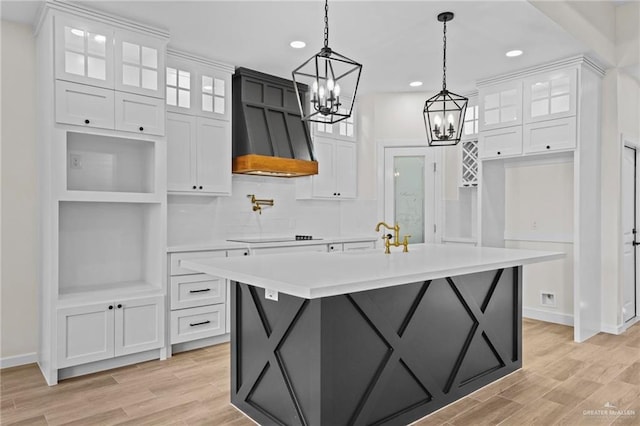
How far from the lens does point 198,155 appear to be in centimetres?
436

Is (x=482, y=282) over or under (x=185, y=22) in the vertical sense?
under

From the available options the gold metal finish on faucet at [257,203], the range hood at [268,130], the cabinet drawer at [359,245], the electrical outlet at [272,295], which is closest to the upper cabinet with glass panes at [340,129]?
the range hood at [268,130]

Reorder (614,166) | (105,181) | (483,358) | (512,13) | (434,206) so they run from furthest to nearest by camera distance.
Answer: (434,206) < (614,166) < (105,181) < (512,13) < (483,358)

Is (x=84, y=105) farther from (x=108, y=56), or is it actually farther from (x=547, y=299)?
(x=547, y=299)

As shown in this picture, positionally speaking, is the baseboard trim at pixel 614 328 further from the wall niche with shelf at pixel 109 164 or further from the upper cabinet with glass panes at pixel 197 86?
the wall niche with shelf at pixel 109 164

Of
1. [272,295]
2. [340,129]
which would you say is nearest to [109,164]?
[272,295]

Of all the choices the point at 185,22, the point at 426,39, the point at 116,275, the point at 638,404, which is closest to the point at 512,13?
the point at 426,39

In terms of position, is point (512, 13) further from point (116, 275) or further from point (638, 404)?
point (116, 275)

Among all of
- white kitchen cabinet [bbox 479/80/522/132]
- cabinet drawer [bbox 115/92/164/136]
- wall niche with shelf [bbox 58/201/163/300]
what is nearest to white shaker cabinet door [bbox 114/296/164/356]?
wall niche with shelf [bbox 58/201/163/300]

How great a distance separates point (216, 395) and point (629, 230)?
15.8ft

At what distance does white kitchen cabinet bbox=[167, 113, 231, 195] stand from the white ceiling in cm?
70

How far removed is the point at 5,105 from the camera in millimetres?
3551

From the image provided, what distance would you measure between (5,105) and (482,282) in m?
4.03

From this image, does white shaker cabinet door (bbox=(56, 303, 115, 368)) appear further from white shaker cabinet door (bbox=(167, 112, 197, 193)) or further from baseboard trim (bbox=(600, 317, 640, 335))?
baseboard trim (bbox=(600, 317, 640, 335))
